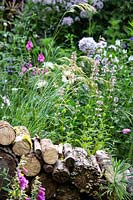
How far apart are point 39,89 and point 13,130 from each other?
89 centimetres

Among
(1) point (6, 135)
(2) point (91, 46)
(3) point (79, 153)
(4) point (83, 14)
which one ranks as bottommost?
(3) point (79, 153)

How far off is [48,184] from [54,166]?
0.46 feet

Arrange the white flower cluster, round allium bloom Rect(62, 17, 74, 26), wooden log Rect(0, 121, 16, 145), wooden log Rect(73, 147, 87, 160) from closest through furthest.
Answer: wooden log Rect(0, 121, 16, 145) < wooden log Rect(73, 147, 87, 160) < the white flower cluster < round allium bloom Rect(62, 17, 74, 26)

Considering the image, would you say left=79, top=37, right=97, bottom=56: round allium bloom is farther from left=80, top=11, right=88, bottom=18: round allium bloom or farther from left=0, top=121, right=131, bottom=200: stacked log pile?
left=80, top=11, right=88, bottom=18: round allium bloom

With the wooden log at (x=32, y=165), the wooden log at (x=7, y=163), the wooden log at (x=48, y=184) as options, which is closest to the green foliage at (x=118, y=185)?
the wooden log at (x=48, y=184)

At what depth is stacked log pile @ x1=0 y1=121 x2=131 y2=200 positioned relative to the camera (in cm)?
323

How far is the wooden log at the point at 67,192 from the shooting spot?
3.33 metres

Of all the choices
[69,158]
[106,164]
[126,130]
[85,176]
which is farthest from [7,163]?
[126,130]

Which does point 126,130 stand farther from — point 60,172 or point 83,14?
point 83,14

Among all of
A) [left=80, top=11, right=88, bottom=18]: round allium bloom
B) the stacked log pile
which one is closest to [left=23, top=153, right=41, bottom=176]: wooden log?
the stacked log pile

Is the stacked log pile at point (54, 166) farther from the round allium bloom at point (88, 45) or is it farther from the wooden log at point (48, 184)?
the round allium bloom at point (88, 45)

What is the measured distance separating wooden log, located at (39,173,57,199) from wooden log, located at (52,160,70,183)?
0.06 metres

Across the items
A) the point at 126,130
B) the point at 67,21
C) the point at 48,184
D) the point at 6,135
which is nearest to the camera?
the point at 6,135

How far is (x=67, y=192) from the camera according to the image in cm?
333
